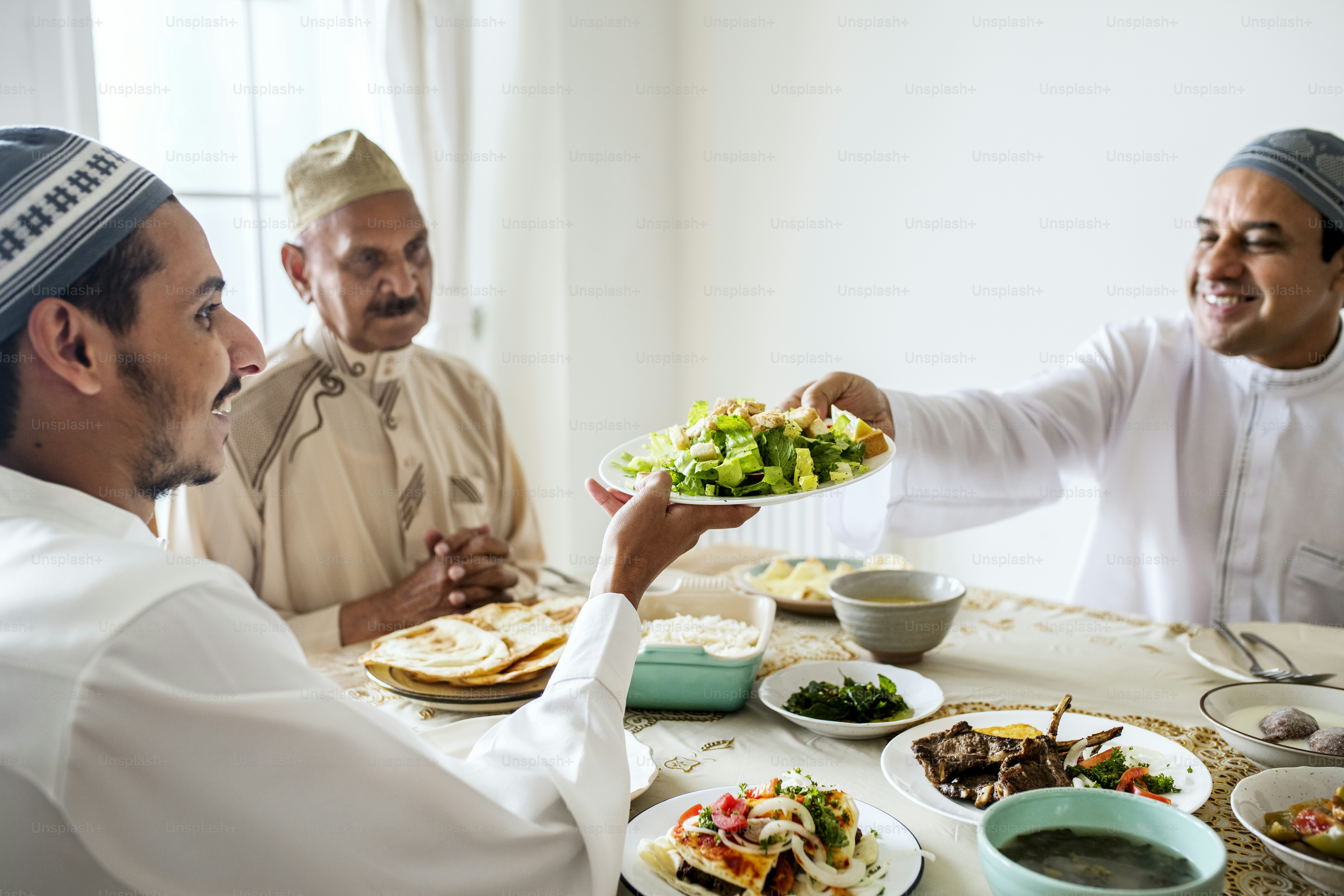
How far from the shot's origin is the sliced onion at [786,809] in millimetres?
1175

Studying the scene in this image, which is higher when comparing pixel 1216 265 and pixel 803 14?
pixel 803 14

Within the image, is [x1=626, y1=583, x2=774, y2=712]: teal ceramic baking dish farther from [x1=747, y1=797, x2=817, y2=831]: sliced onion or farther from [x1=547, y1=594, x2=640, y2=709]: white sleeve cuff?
[x1=747, y1=797, x2=817, y2=831]: sliced onion

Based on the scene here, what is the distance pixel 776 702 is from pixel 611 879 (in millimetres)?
633

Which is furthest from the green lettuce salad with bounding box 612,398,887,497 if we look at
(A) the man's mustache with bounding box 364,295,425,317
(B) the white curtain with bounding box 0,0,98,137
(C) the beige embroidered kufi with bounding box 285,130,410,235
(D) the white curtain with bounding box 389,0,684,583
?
(D) the white curtain with bounding box 389,0,684,583

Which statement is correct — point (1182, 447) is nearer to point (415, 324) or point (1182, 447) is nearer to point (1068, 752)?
point (1068, 752)

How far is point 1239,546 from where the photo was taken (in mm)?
2691

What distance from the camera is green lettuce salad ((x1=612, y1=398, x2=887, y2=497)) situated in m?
1.63

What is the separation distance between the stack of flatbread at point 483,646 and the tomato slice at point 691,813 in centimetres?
49

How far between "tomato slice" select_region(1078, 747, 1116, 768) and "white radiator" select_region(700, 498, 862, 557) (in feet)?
9.57

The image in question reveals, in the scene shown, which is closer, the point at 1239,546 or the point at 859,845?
the point at 859,845

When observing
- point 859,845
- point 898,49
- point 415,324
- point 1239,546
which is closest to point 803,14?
point 898,49

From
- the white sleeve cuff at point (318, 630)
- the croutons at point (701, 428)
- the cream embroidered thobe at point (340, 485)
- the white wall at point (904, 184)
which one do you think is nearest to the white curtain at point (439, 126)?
the white wall at point (904, 184)

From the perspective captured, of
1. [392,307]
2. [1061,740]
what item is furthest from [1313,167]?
[392,307]

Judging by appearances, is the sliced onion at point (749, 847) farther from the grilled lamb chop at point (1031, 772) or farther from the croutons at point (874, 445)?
the croutons at point (874, 445)
